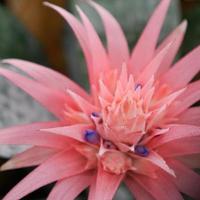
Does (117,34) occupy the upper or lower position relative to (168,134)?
upper

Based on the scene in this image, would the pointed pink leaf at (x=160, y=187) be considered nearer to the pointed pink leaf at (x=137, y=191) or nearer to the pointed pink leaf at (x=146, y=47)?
the pointed pink leaf at (x=137, y=191)

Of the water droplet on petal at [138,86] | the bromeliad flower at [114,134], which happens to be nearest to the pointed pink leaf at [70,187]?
the bromeliad flower at [114,134]

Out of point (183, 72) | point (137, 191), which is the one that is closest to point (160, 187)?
point (137, 191)

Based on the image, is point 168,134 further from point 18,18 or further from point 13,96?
point 18,18

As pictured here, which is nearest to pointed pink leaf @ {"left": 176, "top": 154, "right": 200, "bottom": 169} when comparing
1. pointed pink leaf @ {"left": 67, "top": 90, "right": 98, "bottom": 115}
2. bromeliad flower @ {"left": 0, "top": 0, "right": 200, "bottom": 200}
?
bromeliad flower @ {"left": 0, "top": 0, "right": 200, "bottom": 200}

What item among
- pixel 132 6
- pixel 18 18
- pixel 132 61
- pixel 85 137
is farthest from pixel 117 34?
pixel 18 18

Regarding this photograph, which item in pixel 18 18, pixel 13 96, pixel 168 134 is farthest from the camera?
pixel 18 18

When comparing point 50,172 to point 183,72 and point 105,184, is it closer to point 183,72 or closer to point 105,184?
point 105,184
